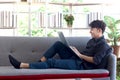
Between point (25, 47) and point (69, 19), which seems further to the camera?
point (69, 19)

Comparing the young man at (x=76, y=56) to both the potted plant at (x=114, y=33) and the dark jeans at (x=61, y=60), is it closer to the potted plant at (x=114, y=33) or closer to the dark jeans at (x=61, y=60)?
the dark jeans at (x=61, y=60)

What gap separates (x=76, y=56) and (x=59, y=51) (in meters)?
0.26

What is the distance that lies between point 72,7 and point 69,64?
2230 millimetres

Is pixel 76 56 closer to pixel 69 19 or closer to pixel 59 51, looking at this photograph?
pixel 59 51

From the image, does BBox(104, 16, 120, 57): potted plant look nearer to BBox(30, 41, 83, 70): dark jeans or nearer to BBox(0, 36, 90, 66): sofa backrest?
BBox(0, 36, 90, 66): sofa backrest

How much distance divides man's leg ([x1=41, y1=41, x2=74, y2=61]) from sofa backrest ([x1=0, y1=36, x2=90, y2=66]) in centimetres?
25

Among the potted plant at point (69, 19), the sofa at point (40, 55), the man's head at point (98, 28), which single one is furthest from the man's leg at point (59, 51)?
the potted plant at point (69, 19)

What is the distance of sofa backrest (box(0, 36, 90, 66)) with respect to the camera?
365cm

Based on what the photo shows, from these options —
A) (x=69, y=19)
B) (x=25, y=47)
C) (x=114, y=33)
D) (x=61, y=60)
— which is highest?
(x=69, y=19)

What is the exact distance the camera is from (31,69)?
3.13m

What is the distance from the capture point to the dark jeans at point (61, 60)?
3.30m

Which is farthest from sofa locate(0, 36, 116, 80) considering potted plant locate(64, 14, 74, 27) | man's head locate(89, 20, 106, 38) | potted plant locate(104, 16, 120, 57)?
potted plant locate(64, 14, 74, 27)

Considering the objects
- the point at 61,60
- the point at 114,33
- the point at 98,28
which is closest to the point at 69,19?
the point at 114,33

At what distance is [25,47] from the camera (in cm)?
369
